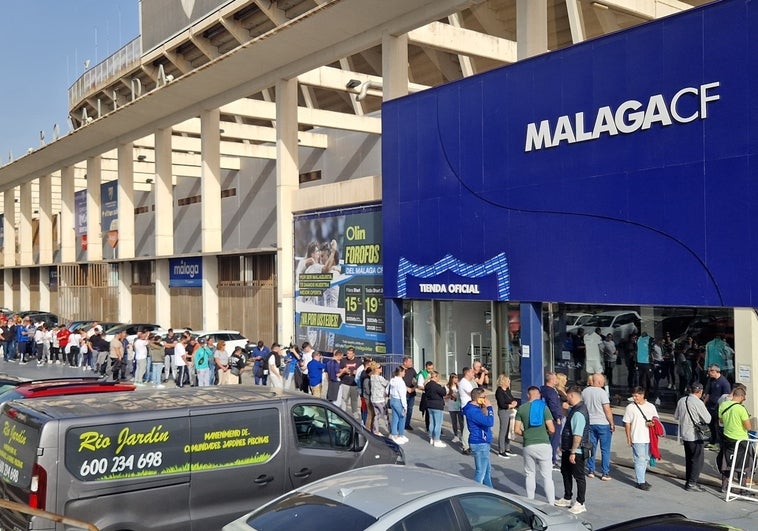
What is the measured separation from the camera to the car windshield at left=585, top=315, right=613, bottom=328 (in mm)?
16609

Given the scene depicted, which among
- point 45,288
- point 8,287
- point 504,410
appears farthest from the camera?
point 8,287

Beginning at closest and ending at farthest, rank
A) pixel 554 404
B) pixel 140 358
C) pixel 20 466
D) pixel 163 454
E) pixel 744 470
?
pixel 20 466 < pixel 163 454 < pixel 744 470 < pixel 554 404 < pixel 140 358

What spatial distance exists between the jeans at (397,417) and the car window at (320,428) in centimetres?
497

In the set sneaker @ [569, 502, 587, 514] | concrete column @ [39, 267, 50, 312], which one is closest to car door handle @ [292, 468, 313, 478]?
sneaker @ [569, 502, 587, 514]

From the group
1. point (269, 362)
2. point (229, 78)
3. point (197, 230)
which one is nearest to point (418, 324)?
point (269, 362)

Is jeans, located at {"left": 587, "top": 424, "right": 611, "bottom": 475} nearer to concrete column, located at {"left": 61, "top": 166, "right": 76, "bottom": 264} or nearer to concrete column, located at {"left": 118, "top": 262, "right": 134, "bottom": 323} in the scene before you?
concrete column, located at {"left": 118, "top": 262, "right": 134, "bottom": 323}

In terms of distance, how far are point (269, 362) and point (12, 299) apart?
46.9 meters

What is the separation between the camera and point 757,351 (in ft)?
45.1

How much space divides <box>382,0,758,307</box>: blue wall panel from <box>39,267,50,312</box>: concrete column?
38758 millimetres

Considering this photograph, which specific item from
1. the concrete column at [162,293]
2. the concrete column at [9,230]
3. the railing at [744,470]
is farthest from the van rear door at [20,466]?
the concrete column at [9,230]

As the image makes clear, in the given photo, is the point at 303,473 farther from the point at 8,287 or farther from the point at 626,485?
the point at 8,287

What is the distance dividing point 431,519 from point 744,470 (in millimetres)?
7296

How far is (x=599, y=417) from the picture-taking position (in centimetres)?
1194

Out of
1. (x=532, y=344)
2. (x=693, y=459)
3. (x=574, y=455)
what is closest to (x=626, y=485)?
(x=693, y=459)
